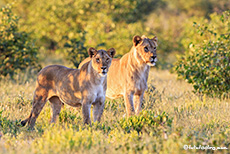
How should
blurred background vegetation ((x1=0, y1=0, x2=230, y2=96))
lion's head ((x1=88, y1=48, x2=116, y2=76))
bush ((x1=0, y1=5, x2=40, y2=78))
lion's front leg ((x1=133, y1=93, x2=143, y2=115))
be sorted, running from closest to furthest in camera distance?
lion's head ((x1=88, y1=48, x2=116, y2=76)) < lion's front leg ((x1=133, y1=93, x2=143, y2=115)) < bush ((x1=0, y1=5, x2=40, y2=78)) < blurred background vegetation ((x1=0, y1=0, x2=230, y2=96))

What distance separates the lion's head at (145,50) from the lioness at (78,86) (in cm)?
74

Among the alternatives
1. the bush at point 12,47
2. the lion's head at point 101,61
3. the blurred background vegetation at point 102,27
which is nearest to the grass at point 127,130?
the lion's head at point 101,61

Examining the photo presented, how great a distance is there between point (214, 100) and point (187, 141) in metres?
3.96

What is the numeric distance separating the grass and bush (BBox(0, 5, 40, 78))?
2539 millimetres

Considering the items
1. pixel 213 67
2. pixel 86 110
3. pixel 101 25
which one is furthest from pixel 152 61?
pixel 101 25

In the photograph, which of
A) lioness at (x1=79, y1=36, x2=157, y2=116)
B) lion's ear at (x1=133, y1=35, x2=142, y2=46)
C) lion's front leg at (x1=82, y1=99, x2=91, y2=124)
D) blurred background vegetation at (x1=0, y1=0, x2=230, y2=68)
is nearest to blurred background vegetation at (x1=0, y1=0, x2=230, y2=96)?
blurred background vegetation at (x1=0, y1=0, x2=230, y2=68)

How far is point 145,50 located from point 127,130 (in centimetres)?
149

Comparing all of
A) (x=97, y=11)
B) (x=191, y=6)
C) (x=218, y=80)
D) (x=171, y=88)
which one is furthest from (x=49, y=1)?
(x=191, y=6)

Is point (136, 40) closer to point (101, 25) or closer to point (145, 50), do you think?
point (145, 50)

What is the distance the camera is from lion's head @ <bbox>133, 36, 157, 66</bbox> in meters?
6.17

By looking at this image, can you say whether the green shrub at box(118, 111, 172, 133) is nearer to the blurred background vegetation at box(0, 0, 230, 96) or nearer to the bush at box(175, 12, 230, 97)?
the bush at box(175, 12, 230, 97)

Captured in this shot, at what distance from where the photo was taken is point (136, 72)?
6465mm

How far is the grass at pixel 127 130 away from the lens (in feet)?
14.8

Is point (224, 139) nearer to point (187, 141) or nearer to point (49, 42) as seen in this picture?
point (187, 141)
